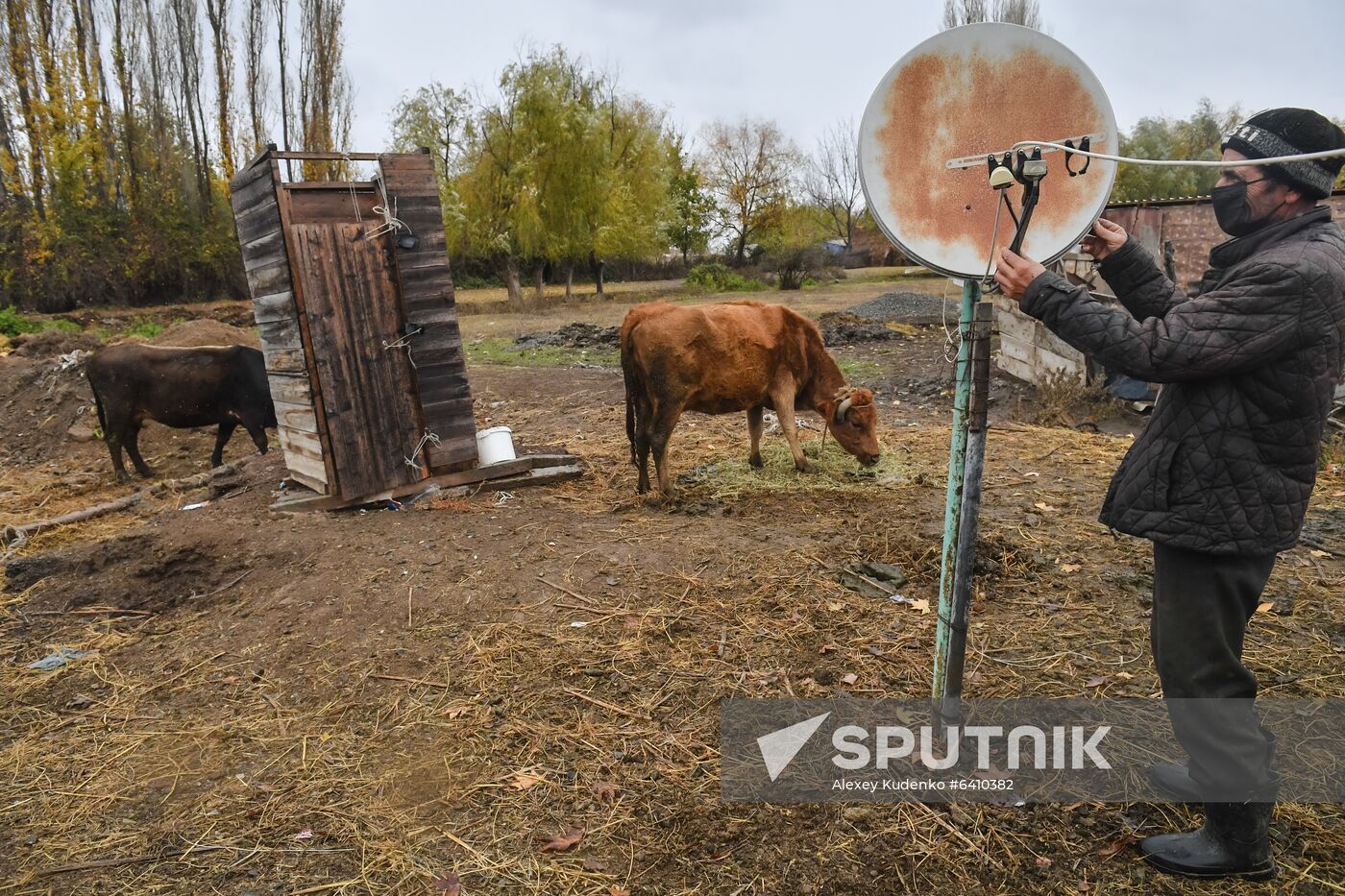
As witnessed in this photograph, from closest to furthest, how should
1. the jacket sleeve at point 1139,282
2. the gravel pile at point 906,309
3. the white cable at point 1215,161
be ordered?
the white cable at point 1215,161, the jacket sleeve at point 1139,282, the gravel pile at point 906,309

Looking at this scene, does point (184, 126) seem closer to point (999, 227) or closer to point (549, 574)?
point (549, 574)

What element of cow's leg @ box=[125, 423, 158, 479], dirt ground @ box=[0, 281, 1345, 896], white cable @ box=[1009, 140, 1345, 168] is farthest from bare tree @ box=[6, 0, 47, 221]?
white cable @ box=[1009, 140, 1345, 168]

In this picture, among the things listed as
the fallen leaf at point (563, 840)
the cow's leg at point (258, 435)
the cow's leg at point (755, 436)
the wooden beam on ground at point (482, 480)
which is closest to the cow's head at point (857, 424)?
the cow's leg at point (755, 436)

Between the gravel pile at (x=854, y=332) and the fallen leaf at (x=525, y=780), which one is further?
the gravel pile at (x=854, y=332)

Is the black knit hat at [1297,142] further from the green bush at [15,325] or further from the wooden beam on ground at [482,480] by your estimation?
the green bush at [15,325]

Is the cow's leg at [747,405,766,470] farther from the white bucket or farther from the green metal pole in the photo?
the green metal pole

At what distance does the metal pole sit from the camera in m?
2.87

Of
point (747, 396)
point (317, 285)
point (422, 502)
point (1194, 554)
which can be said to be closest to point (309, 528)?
point (422, 502)

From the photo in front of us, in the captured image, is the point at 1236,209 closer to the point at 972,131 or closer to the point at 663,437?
the point at 972,131

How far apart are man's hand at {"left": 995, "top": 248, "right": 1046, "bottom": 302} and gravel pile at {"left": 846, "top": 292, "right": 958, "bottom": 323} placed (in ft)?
57.3

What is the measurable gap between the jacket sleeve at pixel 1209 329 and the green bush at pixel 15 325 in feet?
Answer: 76.8

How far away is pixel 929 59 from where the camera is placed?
2.84 m

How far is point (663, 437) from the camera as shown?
6945 millimetres

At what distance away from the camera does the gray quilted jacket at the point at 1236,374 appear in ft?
7.56
